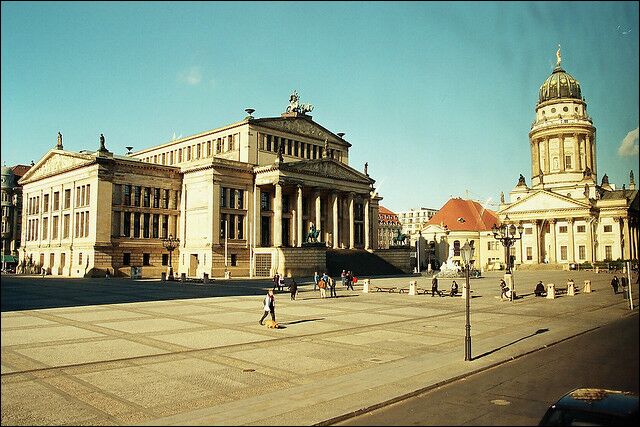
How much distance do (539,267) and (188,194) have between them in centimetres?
7306

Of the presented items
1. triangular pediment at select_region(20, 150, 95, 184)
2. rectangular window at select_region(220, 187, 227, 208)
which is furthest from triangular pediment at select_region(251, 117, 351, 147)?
triangular pediment at select_region(20, 150, 95, 184)

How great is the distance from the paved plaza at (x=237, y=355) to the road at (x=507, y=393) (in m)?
0.61

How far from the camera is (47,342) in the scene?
20016 millimetres

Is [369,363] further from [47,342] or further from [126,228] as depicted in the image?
[126,228]

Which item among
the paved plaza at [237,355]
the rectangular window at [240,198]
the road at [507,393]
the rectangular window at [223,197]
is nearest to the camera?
the road at [507,393]

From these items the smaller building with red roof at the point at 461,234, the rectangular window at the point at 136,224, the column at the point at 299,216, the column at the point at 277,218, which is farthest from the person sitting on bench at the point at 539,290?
the smaller building with red roof at the point at 461,234

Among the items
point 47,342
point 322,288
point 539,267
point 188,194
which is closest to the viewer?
point 47,342

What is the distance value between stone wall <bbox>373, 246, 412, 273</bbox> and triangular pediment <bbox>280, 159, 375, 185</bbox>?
1260 centimetres

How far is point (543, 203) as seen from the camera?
381ft

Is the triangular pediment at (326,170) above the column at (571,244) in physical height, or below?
above

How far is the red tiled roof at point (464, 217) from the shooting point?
140500 mm

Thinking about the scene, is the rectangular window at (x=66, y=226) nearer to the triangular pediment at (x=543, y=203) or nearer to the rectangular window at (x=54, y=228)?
the rectangular window at (x=54, y=228)

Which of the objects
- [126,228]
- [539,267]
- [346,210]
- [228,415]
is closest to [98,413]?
[228,415]

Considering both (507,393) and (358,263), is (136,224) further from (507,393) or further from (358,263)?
(507,393)
